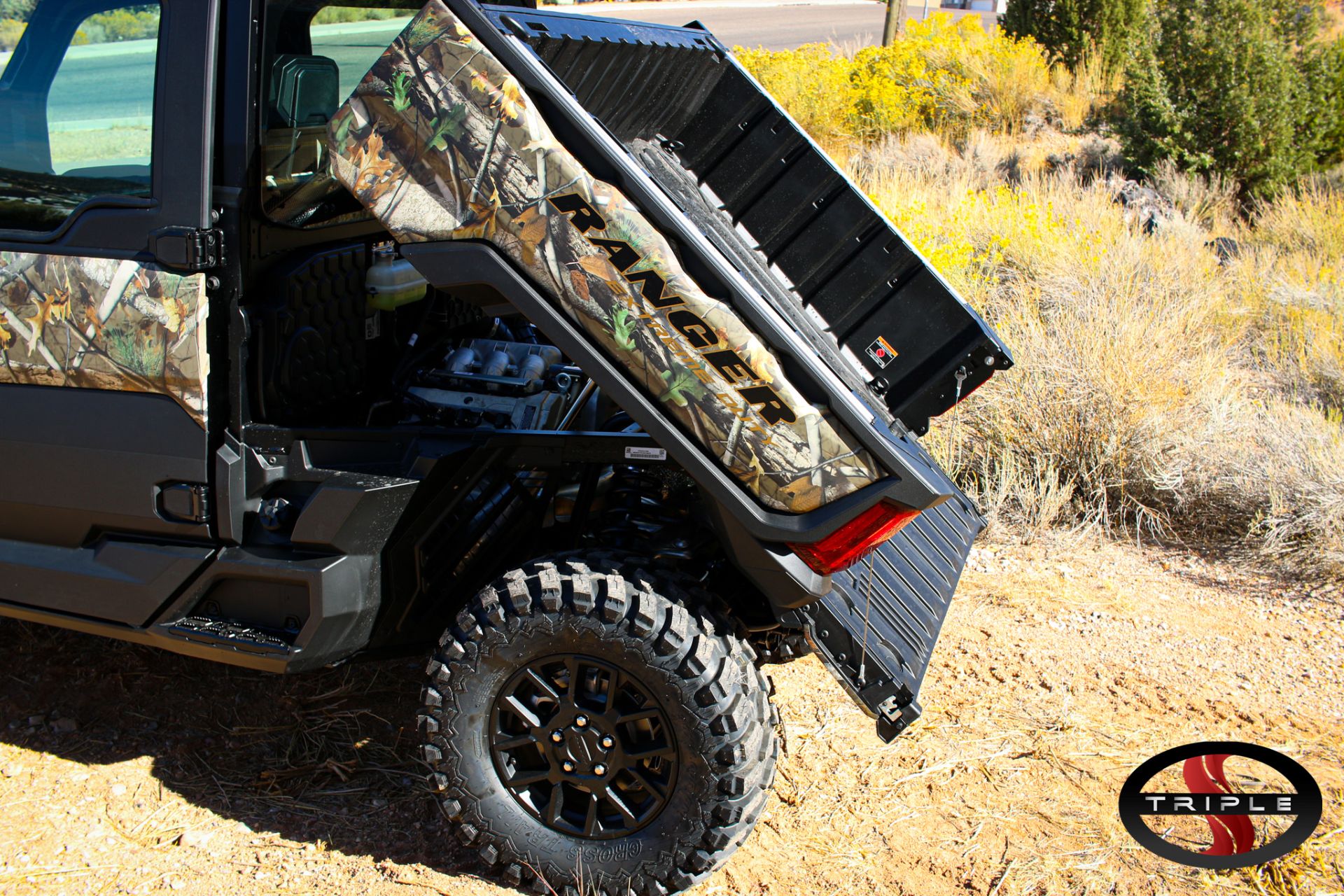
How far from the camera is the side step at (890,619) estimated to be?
2648 millimetres

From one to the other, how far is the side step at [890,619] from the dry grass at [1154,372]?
1679 mm

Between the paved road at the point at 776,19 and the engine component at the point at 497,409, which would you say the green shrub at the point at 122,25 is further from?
the paved road at the point at 776,19

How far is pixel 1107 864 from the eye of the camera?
2.82 meters

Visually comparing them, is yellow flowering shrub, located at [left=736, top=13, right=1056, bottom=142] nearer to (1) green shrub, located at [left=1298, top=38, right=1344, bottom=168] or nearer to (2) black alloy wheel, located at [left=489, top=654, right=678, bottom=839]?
→ (1) green shrub, located at [left=1298, top=38, right=1344, bottom=168]

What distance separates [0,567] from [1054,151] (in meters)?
10.6

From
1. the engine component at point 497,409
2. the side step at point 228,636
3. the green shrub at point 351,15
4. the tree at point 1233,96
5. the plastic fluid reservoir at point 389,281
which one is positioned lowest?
the tree at point 1233,96

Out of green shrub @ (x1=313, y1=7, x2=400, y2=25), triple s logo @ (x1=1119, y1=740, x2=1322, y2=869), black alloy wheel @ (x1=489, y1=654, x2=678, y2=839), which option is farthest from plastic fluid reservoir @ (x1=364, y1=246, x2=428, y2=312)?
triple s logo @ (x1=1119, y1=740, x2=1322, y2=869)

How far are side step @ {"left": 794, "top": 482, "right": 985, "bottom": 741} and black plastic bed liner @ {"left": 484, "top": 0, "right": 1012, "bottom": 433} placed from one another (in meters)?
0.46

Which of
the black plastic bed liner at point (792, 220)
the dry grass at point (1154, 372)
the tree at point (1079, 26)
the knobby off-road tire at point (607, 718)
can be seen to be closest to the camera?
the knobby off-road tire at point (607, 718)

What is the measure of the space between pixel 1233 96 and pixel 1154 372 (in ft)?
17.6

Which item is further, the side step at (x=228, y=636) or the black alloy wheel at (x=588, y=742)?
the side step at (x=228, y=636)

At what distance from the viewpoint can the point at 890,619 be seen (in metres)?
2.94

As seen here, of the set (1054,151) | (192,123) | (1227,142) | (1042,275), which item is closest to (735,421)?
(192,123)

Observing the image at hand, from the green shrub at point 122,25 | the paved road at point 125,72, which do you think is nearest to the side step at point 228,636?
the paved road at point 125,72
